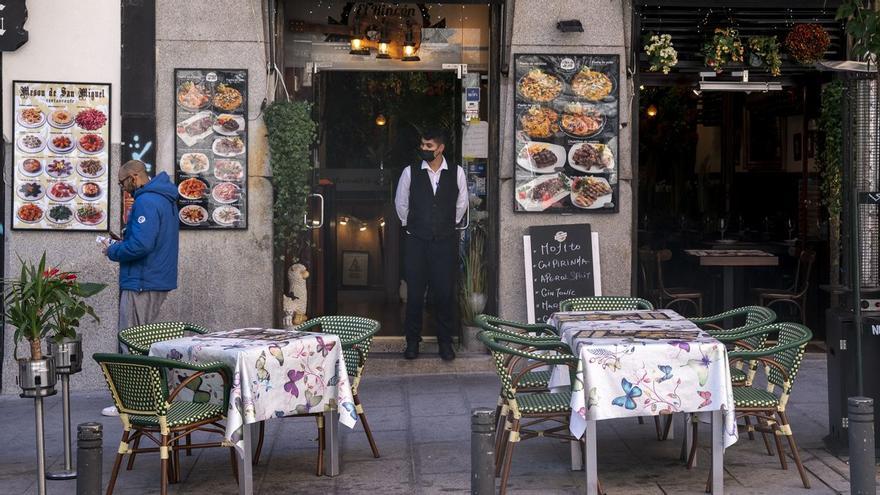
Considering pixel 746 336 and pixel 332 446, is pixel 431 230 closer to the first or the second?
pixel 332 446

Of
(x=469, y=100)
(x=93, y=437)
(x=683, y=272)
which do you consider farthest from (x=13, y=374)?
(x=683, y=272)

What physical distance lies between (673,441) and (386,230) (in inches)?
174

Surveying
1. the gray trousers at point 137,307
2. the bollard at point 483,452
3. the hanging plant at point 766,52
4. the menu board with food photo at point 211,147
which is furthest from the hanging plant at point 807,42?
the bollard at point 483,452

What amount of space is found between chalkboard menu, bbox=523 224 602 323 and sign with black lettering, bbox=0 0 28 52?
15.1 ft

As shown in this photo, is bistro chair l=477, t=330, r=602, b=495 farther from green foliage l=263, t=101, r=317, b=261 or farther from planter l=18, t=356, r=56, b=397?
green foliage l=263, t=101, r=317, b=261

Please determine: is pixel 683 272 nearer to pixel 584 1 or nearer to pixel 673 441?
pixel 584 1

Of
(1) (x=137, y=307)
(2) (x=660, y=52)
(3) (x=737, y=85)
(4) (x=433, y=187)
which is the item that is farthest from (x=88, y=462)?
(3) (x=737, y=85)

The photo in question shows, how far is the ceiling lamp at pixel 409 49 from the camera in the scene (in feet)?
37.2

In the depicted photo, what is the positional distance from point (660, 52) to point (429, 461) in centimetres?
480

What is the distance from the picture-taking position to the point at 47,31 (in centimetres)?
1046

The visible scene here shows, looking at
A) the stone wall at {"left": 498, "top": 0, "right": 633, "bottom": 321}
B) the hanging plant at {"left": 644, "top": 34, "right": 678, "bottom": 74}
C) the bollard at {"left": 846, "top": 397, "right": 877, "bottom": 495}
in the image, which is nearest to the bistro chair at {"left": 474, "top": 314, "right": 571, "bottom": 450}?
the bollard at {"left": 846, "top": 397, "right": 877, "bottom": 495}

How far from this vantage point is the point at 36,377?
6367 millimetres

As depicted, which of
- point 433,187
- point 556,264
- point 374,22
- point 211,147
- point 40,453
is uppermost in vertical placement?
point 374,22

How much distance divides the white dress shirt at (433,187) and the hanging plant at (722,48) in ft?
8.04
